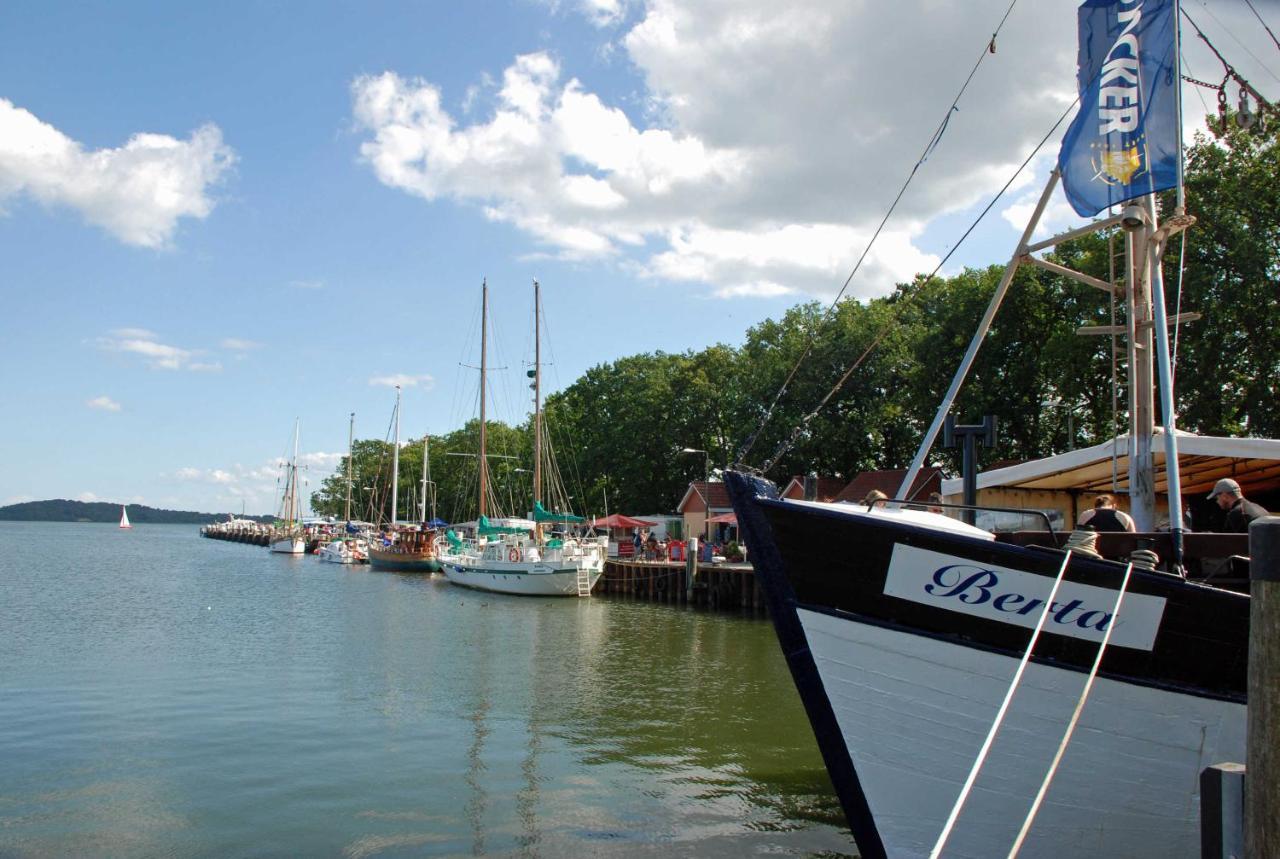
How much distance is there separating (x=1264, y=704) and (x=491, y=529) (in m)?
44.3

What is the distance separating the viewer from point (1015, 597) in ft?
20.9

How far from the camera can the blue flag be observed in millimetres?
8133

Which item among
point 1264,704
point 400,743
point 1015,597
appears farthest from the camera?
point 400,743

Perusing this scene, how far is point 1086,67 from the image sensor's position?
8742 millimetres

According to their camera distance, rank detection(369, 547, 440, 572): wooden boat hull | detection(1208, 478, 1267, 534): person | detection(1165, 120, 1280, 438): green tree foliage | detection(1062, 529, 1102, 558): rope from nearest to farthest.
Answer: detection(1062, 529, 1102, 558): rope, detection(1208, 478, 1267, 534): person, detection(1165, 120, 1280, 438): green tree foliage, detection(369, 547, 440, 572): wooden boat hull

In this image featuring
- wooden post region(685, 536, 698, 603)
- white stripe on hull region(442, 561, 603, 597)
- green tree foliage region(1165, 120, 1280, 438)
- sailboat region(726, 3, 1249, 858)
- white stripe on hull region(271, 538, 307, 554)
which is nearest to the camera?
sailboat region(726, 3, 1249, 858)

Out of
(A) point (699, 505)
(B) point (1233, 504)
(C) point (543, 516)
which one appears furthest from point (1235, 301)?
(A) point (699, 505)

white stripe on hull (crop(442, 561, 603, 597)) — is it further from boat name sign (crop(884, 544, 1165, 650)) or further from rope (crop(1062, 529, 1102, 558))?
rope (crop(1062, 529, 1102, 558))

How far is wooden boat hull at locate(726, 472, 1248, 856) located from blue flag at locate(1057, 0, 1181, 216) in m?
3.77

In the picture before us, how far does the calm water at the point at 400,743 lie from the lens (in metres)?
8.98

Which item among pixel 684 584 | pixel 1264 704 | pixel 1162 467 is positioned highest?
pixel 1162 467

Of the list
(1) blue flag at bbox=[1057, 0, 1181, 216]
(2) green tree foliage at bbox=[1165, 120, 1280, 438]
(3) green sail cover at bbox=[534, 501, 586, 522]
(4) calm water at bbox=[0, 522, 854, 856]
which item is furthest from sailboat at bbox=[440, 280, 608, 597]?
(1) blue flag at bbox=[1057, 0, 1181, 216]

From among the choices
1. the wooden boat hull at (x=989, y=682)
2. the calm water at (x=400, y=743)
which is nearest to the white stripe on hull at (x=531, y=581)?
the calm water at (x=400, y=743)

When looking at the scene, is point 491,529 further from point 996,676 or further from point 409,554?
point 996,676
